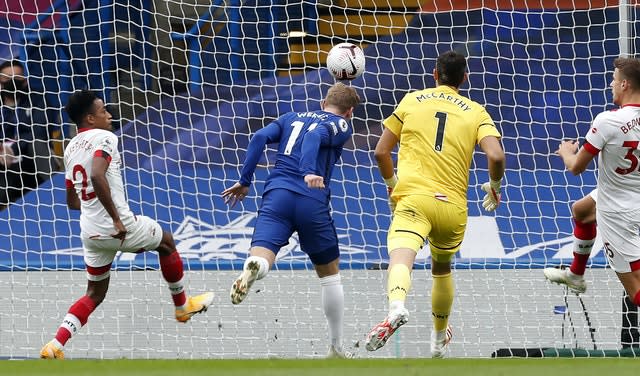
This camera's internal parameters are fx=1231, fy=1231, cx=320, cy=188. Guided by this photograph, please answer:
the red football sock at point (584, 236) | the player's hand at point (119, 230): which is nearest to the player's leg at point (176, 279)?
the player's hand at point (119, 230)

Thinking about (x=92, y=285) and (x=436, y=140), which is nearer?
(x=436, y=140)

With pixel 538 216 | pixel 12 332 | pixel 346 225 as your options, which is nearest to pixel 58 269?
pixel 12 332

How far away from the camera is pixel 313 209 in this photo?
8.09m

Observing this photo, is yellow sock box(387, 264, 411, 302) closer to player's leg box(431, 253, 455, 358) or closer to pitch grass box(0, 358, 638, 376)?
pitch grass box(0, 358, 638, 376)

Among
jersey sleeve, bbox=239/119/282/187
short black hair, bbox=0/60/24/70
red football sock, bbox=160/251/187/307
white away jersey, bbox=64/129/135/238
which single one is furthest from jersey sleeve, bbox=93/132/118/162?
short black hair, bbox=0/60/24/70

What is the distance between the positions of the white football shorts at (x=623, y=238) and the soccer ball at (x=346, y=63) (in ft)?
6.92

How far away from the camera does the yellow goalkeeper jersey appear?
24.5 feet

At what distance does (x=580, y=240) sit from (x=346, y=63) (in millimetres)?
2042

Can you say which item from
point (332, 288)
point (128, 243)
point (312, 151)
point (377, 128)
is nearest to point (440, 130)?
point (312, 151)

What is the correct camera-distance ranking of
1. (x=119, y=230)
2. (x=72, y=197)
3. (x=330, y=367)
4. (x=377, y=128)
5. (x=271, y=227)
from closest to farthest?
(x=330, y=367), (x=271, y=227), (x=119, y=230), (x=72, y=197), (x=377, y=128)

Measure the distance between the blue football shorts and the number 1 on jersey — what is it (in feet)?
3.40

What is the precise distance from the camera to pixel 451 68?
7680mm

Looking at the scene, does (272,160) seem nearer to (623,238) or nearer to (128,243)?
(128,243)

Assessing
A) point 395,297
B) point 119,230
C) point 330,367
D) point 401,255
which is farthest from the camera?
point 119,230
